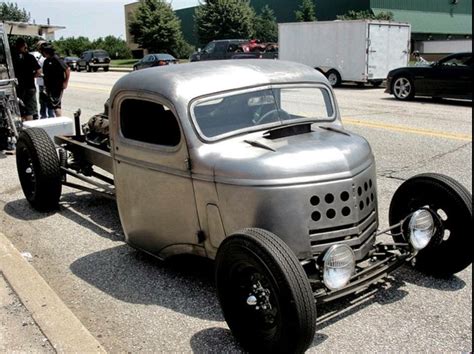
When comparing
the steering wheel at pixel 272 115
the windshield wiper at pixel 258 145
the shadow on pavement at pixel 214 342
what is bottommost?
the shadow on pavement at pixel 214 342

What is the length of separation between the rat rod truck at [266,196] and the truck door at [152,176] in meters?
0.01

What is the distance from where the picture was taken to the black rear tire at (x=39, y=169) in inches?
247

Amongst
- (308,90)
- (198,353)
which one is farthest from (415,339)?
(308,90)

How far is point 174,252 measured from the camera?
4.45 metres

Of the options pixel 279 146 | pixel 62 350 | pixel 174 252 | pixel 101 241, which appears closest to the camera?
pixel 62 350

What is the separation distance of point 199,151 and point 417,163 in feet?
17.2

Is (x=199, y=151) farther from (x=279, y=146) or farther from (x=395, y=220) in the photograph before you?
(x=395, y=220)

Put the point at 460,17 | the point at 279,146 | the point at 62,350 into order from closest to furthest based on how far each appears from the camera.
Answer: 1. the point at 62,350
2. the point at 279,146
3. the point at 460,17

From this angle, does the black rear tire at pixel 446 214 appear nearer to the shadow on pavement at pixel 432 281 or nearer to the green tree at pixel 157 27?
the shadow on pavement at pixel 432 281

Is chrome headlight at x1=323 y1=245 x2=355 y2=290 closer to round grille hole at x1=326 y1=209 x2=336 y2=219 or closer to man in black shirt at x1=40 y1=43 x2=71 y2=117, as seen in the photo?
round grille hole at x1=326 y1=209 x2=336 y2=219

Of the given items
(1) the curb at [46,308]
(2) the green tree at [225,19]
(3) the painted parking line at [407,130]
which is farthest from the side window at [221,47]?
(1) the curb at [46,308]

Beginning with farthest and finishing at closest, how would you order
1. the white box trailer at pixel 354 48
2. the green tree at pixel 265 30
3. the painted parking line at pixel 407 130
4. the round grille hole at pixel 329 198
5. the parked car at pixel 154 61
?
the green tree at pixel 265 30
the parked car at pixel 154 61
the white box trailer at pixel 354 48
the painted parking line at pixel 407 130
the round grille hole at pixel 329 198

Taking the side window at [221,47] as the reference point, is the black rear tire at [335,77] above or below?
below

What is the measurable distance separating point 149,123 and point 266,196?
1515 millimetres
